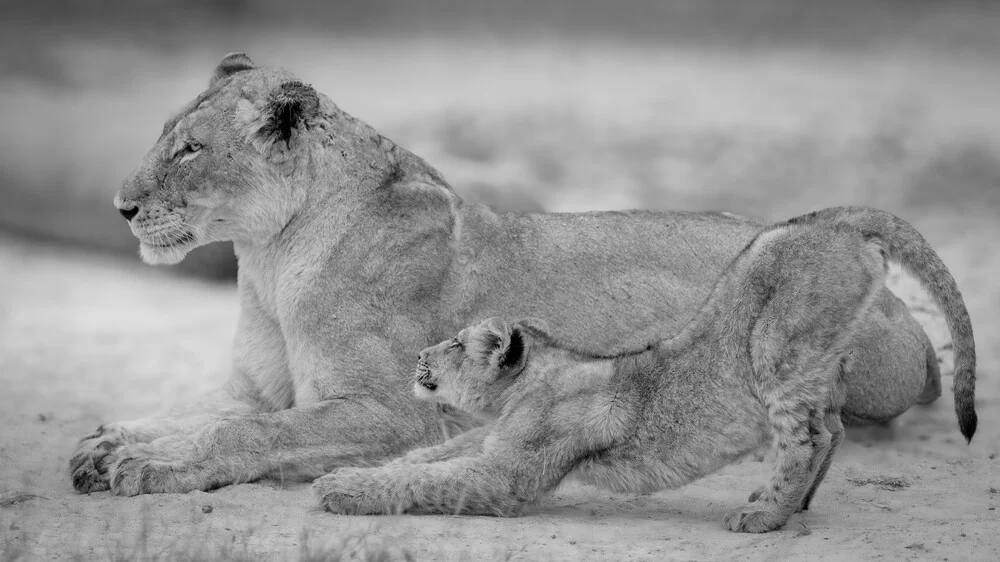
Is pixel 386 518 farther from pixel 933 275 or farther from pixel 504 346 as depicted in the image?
pixel 933 275

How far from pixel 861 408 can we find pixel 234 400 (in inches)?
149

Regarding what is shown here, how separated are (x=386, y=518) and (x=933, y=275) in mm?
2744

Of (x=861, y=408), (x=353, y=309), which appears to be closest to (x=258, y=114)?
(x=353, y=309)

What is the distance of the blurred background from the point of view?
11609 millimetres

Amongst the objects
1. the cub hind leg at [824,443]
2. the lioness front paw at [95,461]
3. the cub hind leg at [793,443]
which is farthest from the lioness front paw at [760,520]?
the lioness front paw at [95,461]

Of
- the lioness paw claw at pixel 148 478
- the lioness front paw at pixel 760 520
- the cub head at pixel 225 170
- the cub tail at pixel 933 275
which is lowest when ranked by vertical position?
the lioness front paw at pixel 760 520

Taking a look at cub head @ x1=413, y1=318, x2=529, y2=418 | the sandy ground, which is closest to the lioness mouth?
the sandy ground

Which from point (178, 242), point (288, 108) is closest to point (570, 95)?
Answer: point (288, 108)

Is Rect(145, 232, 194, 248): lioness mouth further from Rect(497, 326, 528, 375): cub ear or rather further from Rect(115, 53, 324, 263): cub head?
Rect(497, 326, 528, 375): cub ear

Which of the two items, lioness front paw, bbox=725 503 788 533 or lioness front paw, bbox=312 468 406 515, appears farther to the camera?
lioness front paw, bbox=312 468 406 515

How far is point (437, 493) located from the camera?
18.6 ft

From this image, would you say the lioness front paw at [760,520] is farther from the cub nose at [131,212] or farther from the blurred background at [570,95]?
the blurred background at [570,95]

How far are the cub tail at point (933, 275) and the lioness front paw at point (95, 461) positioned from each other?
3.82 m

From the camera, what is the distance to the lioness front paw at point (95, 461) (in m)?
6.23
